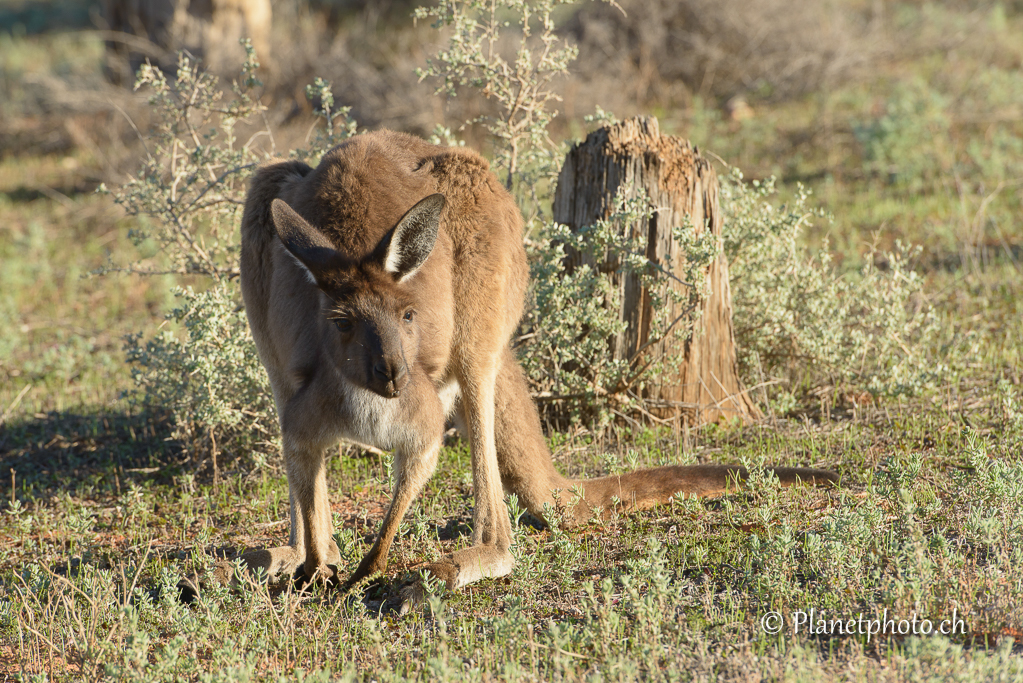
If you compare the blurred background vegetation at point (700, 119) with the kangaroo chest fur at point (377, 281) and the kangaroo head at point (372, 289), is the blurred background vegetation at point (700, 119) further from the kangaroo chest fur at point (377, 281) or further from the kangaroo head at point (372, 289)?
the kangaroo head at point (372, 289)

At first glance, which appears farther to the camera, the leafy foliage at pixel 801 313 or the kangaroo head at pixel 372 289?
the leafy foliage at pixel 801 313

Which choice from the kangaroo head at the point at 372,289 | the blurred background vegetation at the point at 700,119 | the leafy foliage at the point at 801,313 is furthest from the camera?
the blurred background vegetation at the point at 700,119

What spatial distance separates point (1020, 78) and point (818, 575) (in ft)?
31.4

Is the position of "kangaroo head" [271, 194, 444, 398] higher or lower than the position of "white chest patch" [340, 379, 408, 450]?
higher

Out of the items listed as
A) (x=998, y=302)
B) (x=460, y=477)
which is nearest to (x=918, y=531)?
(x=460, y=477)

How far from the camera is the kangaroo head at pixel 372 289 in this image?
10.8 feet

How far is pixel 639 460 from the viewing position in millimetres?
5055

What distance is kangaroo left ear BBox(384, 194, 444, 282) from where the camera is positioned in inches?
130

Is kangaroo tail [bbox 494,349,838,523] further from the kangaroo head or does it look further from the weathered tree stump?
the weathered tree stump

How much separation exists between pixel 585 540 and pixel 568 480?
332mm

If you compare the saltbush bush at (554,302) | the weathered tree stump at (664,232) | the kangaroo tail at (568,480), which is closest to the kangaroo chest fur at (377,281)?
the kangaroo tail at (568,480)

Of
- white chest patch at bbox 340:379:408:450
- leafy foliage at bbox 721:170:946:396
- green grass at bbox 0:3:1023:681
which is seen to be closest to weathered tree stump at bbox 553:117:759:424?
green grass at bbox 0:3:1023:681

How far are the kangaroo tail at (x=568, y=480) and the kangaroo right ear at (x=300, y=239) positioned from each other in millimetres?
1244

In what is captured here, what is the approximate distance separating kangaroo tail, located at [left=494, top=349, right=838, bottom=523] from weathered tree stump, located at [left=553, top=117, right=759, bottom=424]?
1.03 metres
